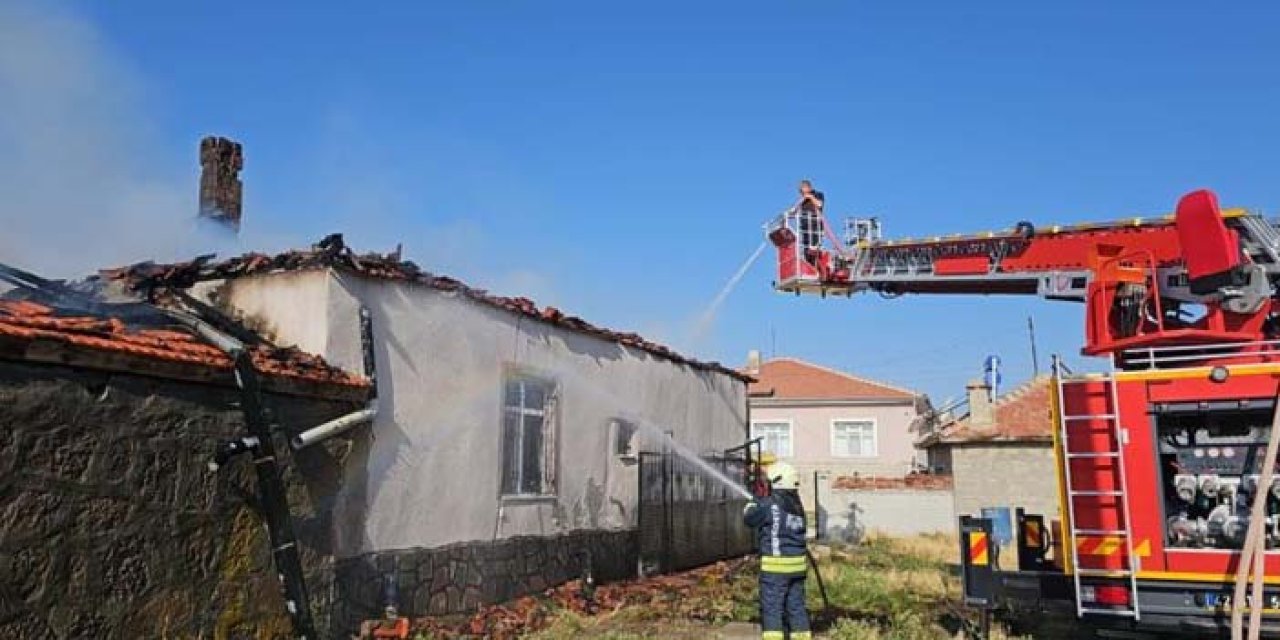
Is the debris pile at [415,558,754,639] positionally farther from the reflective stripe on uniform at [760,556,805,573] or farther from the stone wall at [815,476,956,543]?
the stone wall at [815,476,956,543]

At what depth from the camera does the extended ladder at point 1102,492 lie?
776cm

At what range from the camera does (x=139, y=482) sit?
21.5 feet

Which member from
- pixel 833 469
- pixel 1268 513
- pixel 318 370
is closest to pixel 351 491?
pixel 318 370

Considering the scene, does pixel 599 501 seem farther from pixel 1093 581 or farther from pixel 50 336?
pixel 50 336

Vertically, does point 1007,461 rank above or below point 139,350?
below

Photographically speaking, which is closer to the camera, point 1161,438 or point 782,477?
point 1161,438

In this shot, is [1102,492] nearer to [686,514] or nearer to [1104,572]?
[1104,572]

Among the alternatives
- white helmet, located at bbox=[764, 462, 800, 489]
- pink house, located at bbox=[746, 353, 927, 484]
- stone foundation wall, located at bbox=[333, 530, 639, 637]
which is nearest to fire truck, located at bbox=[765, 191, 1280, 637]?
white helmet, located at bbox=[764, 462, 800, 489]

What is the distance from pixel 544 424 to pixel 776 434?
3038 cm

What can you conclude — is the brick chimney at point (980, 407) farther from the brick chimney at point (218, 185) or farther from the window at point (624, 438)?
the brick chimney at point (218, 185)

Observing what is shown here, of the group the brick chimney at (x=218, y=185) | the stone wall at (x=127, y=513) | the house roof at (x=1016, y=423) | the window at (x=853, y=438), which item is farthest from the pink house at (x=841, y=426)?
the stone wall at (x=127, y=513)

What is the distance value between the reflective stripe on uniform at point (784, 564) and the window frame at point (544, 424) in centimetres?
376

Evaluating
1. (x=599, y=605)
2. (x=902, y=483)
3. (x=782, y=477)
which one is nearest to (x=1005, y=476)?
(x=902, y=483)

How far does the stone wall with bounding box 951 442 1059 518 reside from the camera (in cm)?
2583
